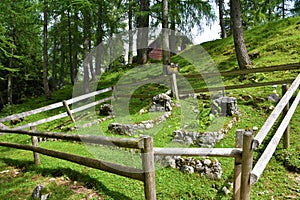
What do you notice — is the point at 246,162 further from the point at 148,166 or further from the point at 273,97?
the point at 273,97

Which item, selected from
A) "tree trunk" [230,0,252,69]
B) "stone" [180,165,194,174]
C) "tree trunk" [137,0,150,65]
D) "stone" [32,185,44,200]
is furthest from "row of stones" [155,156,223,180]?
"tree trunk" [137,0,150,65]

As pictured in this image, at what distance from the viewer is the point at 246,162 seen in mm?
2451

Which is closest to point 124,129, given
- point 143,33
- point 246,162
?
point 246,162

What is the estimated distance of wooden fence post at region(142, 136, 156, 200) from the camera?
8.85 ft

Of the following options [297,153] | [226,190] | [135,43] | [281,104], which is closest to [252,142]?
[226,190]

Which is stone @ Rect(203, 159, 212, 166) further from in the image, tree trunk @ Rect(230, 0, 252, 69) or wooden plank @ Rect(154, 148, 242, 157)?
tree trunk @ Rect(230, 0, 252, 69)

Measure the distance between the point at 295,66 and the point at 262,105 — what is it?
1536 millimetres

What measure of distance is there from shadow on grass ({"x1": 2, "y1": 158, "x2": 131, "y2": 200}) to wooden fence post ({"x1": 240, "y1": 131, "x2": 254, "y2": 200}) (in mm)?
1834

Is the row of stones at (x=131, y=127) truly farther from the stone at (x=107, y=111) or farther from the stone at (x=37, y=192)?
the stone at (x=37, y=192)

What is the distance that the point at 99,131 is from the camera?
676 cm

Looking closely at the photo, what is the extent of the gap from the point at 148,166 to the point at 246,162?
3.69ft

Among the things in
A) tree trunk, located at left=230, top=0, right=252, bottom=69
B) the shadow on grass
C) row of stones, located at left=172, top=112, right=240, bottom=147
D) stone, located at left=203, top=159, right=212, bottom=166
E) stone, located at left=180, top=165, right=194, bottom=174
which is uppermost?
tree trunk, located at left=230, top=0, right=252, bottom=69

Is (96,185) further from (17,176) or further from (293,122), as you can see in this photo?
(293,122)

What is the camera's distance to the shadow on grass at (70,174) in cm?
375
